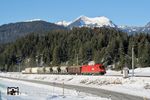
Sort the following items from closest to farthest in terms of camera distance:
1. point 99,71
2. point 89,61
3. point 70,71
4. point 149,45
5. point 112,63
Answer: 1. point 99,71
2. point 70,71
3. point 149,45
4. point 112,63
5. point 89,61

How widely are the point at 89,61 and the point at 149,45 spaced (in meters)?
42.5

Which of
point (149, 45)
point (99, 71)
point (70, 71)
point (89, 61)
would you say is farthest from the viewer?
point (89, 61)

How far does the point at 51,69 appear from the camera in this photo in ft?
463

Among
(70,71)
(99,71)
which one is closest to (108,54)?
(70,71)

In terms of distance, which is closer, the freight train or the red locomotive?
the red locomotive

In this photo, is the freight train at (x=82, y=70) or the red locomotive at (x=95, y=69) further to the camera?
the freight train at (x=82, y=70)

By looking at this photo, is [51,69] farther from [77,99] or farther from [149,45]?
[77,99]

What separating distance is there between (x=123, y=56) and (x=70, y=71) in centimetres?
5133

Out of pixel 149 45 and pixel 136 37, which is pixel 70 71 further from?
pixel 136 37

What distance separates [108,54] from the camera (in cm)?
18075

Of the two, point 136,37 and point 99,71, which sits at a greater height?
point 136,37

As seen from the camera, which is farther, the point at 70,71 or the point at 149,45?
the point at 149,45

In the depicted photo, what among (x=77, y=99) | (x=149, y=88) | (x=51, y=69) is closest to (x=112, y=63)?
(x=51, y=69)

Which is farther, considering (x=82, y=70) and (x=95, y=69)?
(x=82, y=70)
